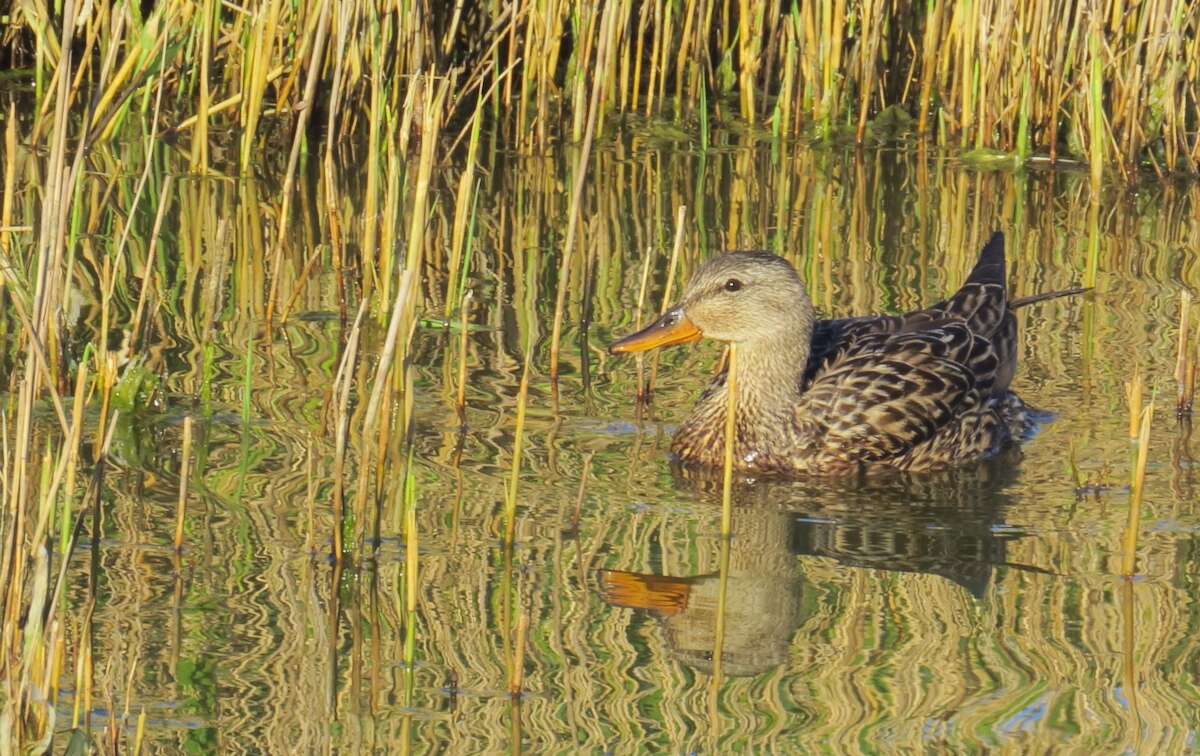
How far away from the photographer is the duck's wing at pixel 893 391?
644cm

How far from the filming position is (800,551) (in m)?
5.49

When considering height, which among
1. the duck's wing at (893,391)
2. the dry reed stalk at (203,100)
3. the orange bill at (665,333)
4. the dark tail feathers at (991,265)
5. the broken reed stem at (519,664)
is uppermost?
the dry reed stalk at (203,100)

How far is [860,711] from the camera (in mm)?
4289

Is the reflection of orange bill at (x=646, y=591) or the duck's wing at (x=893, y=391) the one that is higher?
the duck's wing at (x=893, y=391)

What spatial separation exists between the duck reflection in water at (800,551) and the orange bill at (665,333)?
487 millimetres

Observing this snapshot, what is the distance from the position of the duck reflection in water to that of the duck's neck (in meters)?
0.18

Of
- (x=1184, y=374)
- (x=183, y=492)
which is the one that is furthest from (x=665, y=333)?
(x=183, y=492)

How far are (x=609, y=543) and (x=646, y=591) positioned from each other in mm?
360

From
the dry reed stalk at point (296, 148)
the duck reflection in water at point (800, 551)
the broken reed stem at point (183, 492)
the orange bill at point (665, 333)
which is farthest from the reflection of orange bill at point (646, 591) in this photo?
the dry reed stalk at point (296, 148)

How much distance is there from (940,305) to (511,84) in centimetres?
394

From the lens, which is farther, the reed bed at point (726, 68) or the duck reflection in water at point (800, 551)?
the reed bed at point (726, 68)

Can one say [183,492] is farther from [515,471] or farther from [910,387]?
[910,387]

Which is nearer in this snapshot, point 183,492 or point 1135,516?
point 183,492

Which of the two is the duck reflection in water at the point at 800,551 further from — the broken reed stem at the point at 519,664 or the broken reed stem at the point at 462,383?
the broken reed stem at the point at 462,383
